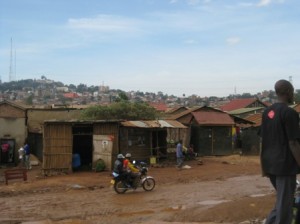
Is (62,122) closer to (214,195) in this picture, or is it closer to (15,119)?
(15,119)

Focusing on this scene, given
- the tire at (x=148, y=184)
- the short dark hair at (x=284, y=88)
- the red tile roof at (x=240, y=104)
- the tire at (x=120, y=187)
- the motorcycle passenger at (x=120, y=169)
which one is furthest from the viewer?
the red tile roof at (x=240, y=104)

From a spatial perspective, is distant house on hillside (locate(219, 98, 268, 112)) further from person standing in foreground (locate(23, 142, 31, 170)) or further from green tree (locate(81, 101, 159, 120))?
person standing in foreground (locate(23, 142, 31, 170))

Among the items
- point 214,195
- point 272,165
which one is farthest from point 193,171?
point 272,165

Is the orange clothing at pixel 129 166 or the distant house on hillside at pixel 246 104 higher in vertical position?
the distant house on hillside at pixel 246 104

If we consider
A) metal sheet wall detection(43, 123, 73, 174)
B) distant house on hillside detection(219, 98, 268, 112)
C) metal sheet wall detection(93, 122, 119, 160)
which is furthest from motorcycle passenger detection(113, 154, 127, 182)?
distant house on hillside detection(219, 98, 268, 112)

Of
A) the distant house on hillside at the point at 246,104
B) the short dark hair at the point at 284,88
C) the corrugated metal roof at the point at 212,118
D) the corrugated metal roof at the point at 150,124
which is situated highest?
the distant house on hillside at the point at 246,104

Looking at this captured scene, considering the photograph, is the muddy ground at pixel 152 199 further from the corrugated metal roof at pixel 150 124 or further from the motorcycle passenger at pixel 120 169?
the corrugated metal roof at pixel 150 124

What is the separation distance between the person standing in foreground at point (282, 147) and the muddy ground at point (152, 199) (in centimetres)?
345

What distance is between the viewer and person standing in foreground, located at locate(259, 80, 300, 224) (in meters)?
4.68

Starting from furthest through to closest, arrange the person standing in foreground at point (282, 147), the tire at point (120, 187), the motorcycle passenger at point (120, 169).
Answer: the tire at point (120, 187) < the motorcycle passenger at point (120, 169) < the person standing in foreground at point (282, 147)

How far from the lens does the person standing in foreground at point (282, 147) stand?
468 cm

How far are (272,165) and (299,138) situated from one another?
420 millimetres

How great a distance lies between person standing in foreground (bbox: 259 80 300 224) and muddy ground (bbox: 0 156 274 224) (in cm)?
345

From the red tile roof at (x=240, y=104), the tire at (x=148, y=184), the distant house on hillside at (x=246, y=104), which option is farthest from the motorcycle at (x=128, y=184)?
the red tile roof at (x=240, y=104)
